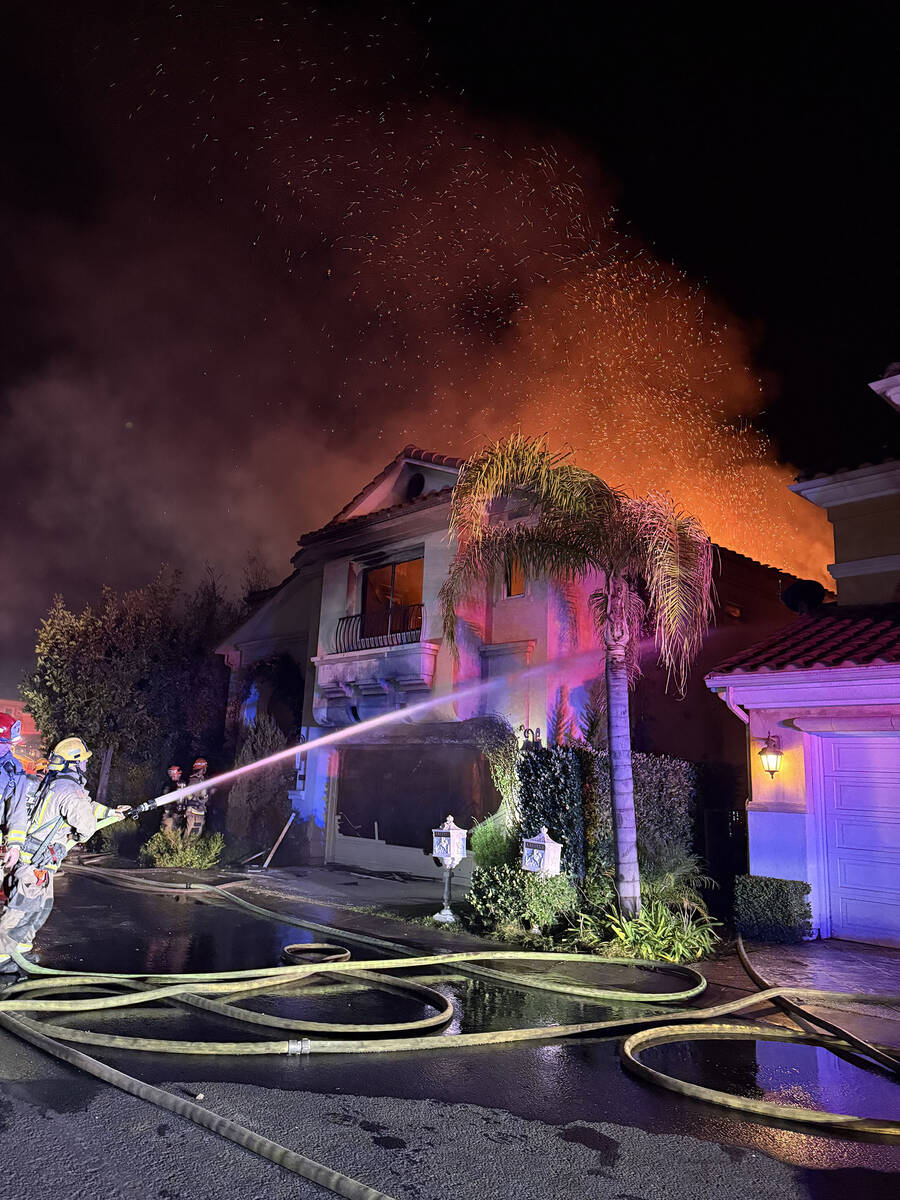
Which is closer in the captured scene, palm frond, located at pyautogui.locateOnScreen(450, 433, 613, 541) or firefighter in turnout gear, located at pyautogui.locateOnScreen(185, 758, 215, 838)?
palm frond, located at pyautogui.locateOnScreen(450, 433, 613, 541)

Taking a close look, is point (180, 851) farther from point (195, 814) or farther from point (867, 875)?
point (867, 875)

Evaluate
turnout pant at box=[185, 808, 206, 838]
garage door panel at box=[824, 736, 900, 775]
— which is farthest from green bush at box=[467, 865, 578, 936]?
turnout pant at box=[185, 808, 206, 838]

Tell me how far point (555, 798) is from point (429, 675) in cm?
636

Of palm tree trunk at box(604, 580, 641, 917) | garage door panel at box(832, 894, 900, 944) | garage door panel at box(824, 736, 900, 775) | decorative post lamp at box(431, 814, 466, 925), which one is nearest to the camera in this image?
palm tree trunk at box(604, 580, 641, 917)

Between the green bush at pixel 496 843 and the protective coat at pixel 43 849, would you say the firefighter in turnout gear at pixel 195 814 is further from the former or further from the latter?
the protective coat at pixel 43 849

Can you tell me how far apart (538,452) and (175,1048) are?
766 centimetres

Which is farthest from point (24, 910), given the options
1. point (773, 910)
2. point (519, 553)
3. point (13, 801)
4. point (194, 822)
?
point (194, 822)

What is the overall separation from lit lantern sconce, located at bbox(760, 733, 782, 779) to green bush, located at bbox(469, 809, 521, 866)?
352cm

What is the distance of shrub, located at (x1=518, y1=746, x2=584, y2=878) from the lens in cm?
1032

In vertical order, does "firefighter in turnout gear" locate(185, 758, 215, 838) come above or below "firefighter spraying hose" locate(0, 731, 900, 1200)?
above

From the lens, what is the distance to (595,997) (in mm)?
7336

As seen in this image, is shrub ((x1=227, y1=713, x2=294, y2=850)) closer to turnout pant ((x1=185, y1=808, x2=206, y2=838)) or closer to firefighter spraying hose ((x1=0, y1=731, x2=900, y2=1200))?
turnout pant ((x1=185, y1=808, x2=206, y2=838))

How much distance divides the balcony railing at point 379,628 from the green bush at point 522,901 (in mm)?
7463

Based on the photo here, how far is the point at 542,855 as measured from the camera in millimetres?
9672
